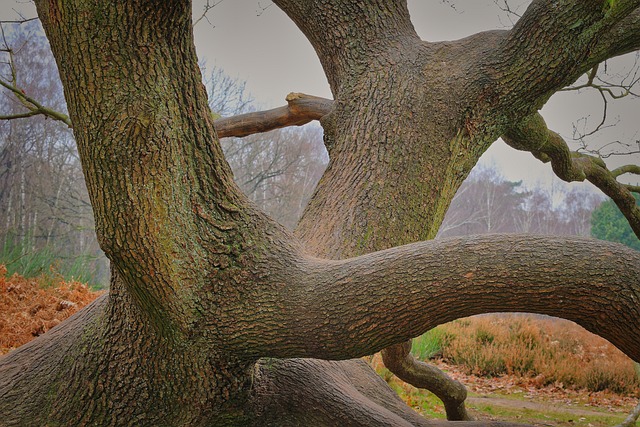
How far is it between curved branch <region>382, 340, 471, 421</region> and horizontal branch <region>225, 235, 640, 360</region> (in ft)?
6.57

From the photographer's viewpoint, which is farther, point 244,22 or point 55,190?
point 244,22

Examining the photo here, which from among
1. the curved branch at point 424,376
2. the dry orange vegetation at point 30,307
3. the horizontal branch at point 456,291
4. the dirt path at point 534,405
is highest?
the horizontal branch at point 456,291

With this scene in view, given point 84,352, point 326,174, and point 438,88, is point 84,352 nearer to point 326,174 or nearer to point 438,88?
point 326,174

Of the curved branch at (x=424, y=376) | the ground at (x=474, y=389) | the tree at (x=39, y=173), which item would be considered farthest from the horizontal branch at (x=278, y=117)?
the tree at (x=39, y=173)

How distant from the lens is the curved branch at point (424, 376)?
3686 millimetres

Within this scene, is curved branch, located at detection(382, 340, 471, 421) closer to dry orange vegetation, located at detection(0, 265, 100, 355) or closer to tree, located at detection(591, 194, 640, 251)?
dry orange vegetation, located at detection(0, 265, 100, 355)

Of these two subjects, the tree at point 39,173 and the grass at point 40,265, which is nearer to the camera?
the grass at point 40,265

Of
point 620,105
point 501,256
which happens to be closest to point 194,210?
point 501,256

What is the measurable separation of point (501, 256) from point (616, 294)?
0.32m

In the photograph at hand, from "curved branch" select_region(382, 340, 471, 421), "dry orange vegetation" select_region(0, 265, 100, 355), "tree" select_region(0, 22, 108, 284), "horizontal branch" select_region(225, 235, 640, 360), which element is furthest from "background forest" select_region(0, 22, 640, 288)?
"horizontal branch" select_region(225, 235, 640, 360)

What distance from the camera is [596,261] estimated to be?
1549 millimetres

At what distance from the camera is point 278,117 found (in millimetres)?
3914

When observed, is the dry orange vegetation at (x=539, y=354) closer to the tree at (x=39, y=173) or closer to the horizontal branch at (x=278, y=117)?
the horizontal branch at (x=278, y=117)

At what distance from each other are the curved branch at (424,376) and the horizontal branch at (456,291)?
2001 mm
